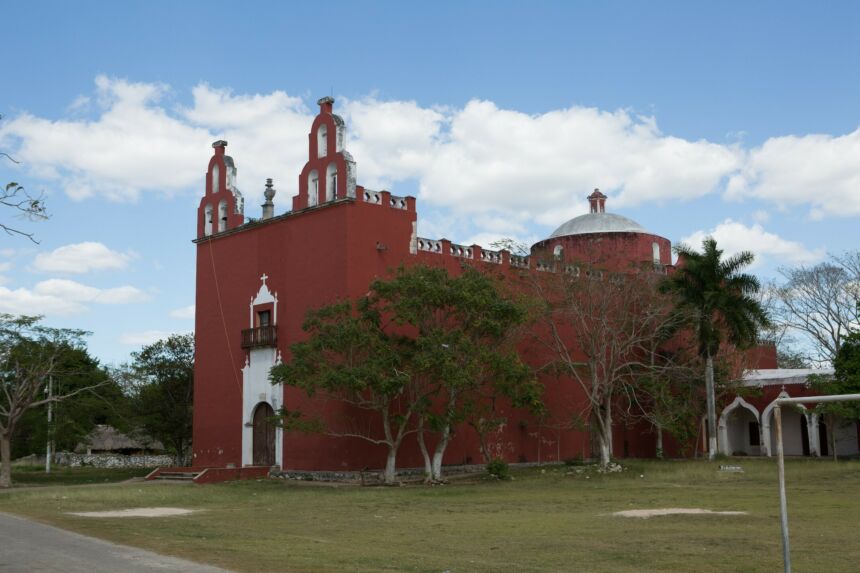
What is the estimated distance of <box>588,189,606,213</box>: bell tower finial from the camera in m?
44.6

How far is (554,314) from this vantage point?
3169cm

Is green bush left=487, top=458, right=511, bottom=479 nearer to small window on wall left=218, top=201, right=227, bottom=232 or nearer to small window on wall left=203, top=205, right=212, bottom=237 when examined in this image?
small window on wall left=218, top=201, right=227, bottom=232

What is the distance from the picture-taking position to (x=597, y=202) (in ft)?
146

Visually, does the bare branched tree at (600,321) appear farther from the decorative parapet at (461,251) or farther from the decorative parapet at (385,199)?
the decorative parapet at (385,199)

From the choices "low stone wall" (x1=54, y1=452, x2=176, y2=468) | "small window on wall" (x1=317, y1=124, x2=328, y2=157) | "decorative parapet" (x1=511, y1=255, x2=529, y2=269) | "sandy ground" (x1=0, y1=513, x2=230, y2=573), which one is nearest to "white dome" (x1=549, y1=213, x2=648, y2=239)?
"decorative parapet" (x1=511, y1=255, x2=529, y2=269)

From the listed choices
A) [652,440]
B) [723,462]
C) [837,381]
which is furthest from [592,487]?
[652,440]

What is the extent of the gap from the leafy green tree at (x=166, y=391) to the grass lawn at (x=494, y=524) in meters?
12.1

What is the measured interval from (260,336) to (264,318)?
0.73 metres

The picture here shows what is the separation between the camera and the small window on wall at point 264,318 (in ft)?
102

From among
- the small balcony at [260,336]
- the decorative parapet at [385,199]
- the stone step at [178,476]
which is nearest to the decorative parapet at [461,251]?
the decorative parapet at [385,199]

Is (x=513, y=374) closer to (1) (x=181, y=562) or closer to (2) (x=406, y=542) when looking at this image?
(2) (x=406, y=542)

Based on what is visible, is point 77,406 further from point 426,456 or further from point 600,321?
point 600,321

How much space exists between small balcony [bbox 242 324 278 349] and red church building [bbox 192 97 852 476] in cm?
4

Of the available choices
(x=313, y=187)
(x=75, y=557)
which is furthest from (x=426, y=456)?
(x=75, y=557)
